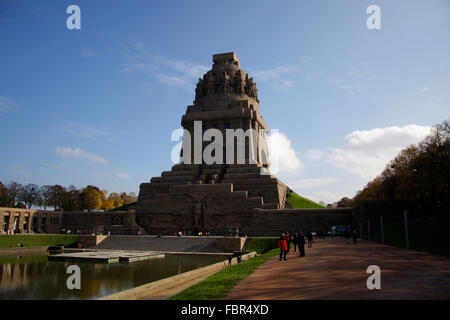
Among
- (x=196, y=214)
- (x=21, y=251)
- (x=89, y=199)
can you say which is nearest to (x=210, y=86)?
(x=196, y=214)

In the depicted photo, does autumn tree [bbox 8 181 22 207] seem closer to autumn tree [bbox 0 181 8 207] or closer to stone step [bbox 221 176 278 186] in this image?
autumn tree [bbox 0 181 8 207]

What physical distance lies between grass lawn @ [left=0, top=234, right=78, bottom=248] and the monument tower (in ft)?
31.5

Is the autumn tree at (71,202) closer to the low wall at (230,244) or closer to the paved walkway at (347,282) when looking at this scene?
the low wall at (230,244)

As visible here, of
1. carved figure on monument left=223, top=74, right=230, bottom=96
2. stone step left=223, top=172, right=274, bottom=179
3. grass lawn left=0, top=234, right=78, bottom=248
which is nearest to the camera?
grass lawn left=0, top=234, right=78, bottom=248

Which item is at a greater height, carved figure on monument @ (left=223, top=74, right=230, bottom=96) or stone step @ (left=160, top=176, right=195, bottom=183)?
carved figure on monument @ (left=223, top=74, right=230, bottom=96)

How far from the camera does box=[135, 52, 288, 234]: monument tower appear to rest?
40.2 meters

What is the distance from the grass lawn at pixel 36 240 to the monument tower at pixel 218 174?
31.5 ft

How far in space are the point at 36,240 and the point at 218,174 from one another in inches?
922

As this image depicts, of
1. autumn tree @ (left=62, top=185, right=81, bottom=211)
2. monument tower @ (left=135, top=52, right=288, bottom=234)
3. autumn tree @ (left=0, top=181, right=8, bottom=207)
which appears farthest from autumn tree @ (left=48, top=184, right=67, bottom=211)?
monument tower @ (left=135, top=52, right=288, bottom=234)

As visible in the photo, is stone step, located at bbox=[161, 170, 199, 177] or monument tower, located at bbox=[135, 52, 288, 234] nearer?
monument tower, located at bbox=[135, 52, 288, 234]

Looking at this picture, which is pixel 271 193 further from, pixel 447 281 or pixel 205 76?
pixel 447 281

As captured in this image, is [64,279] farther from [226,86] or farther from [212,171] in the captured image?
[226,86]
